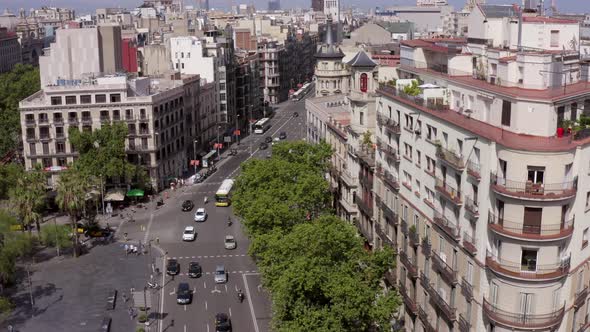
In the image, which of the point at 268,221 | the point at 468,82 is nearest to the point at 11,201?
the point at 268,221

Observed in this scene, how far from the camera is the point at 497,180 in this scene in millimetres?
45688

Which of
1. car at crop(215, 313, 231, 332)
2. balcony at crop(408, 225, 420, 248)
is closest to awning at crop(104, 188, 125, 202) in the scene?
car at crop(215, 313, 231, 332)

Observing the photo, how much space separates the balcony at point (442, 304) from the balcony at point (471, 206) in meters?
8.72

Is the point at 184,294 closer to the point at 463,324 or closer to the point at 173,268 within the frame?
the point at 173,268

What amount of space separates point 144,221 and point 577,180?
82.3 metres

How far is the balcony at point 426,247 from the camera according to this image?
2281 inches

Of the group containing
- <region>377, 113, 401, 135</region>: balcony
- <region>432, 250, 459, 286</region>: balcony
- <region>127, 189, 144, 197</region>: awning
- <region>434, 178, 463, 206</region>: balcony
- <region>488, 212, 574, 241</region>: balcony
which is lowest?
<region>127, 189, 144, 197</region>: awning

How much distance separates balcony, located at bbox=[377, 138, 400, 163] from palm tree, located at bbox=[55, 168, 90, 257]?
4926 centimetres

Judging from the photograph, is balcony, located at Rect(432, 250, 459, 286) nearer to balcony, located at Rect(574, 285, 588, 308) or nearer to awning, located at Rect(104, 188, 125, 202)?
balcony, located at Rect(574, 285, 588, 308)

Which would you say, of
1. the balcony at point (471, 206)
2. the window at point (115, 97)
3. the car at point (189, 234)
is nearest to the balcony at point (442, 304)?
the balcony at point (471, 206)

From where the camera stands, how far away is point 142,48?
168 m

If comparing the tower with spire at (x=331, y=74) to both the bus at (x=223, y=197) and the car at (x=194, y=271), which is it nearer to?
the bus at (x=223, y=197)

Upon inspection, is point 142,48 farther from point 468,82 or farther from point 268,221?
point 468,82

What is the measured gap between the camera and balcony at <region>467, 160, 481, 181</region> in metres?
48.3
